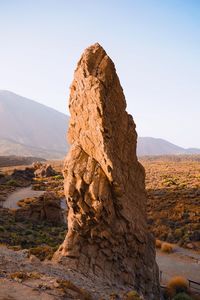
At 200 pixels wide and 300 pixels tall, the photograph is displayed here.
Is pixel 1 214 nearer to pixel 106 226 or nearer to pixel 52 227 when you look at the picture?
pixel 52 227

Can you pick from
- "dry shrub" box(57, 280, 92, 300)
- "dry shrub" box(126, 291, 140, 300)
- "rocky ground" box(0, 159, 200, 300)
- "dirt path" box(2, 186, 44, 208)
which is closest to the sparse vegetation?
"dry shrub" box(126, 291, 140, 300)

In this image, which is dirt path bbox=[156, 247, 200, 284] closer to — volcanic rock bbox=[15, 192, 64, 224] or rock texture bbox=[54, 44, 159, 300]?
rock texture bbox=[54, 44, 159, 300]

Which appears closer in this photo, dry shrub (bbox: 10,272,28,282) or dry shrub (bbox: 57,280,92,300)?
dry shrub (bbox: 57,280,92,300)

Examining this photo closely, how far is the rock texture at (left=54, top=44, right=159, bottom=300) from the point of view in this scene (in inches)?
553

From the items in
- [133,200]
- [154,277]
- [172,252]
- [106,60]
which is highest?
[106,60]

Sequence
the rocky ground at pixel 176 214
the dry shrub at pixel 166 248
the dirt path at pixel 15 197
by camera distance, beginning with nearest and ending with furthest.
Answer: the dry shrub at pixel 166 248
the rocky ground at pixel 176 214
the dirt path at pixel 15 197

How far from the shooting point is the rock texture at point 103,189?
46.1ft

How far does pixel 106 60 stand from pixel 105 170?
4792mm

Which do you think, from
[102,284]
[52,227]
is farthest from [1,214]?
[102,284]

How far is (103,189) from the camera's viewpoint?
1401cm

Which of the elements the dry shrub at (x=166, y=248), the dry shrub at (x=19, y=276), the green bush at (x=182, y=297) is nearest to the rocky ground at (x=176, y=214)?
the dry shrub at (x=166, y=248)

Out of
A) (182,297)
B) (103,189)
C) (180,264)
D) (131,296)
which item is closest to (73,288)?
(131,296)

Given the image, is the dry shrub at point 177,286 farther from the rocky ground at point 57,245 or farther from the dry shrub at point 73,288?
the dry shrub at point 73,288

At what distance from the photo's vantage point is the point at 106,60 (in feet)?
48.9
